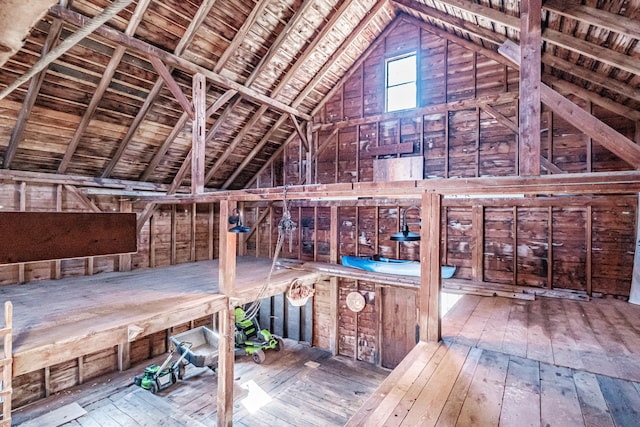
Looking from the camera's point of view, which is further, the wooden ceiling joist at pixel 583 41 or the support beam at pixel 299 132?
the support beam at pixel 299 132

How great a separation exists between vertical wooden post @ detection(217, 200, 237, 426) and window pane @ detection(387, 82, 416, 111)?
424 centimetres

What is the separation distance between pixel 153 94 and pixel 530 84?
212 inches

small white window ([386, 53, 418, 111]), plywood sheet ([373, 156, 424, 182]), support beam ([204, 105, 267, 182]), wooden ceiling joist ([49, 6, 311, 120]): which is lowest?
Result: plywood sheet ([373, 156, 424, 182])

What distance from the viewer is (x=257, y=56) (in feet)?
18.8

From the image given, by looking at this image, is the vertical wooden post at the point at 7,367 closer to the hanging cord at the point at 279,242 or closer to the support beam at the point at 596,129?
the hanging cord at the point at 279,242

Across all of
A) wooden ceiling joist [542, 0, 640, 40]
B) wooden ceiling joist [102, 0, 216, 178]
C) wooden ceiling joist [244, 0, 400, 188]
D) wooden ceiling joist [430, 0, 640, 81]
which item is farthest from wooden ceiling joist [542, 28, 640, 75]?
wooden ceiling joist [102, 0, 216, 178]

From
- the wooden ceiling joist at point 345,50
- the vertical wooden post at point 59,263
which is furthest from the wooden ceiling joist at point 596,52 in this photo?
the vertical wooden post at point 59,263

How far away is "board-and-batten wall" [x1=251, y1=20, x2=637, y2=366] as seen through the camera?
5.02m

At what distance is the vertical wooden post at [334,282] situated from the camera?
7.31 meters

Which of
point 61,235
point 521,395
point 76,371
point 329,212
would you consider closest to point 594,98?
point 521,395

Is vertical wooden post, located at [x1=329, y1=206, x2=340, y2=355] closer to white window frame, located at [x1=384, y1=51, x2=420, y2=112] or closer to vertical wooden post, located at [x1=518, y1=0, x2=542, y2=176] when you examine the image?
white window frame, located at [x1=384, y1=51, x2=420, y2=112]

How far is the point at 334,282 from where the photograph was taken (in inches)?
290

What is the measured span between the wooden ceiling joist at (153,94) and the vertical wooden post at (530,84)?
4.11 meters

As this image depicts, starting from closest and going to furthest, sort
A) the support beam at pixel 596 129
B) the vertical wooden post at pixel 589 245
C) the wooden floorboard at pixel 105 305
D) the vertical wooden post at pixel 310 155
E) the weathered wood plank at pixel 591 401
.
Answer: the weathered wood plank at pixel 591 401 → the support beam at pixel 596 129 → the wooden floorboard at pixel 105 305 → the vertical wooden post at pixel 589 245 → the vertical wooden post at pixel 310 155
